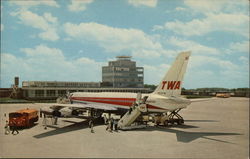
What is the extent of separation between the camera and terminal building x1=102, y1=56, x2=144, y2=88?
131875 mm

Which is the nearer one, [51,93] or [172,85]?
[172,85]

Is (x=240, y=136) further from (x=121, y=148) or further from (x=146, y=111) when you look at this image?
(x=121, y=148)

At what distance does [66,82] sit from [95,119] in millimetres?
81552

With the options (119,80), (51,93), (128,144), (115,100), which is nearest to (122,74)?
(119,80)

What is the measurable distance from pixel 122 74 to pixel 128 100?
318 feet

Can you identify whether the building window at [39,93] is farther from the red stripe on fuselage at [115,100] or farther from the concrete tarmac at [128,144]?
the concrete tarmac at [128,144]

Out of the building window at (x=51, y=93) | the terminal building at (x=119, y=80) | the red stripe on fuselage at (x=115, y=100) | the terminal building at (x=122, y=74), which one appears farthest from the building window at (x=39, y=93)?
the red stripe on fuselage at (x=115, y=100)

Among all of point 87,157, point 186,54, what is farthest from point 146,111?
point 87,157

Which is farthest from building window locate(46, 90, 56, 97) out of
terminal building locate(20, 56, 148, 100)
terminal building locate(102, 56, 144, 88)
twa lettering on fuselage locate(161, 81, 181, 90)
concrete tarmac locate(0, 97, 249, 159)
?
twa lettering on fuselage locate(161, 81, 181, 90)

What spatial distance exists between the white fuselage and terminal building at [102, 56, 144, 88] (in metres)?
85.1

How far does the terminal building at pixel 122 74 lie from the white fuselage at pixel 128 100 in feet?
279

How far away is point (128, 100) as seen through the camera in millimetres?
36844

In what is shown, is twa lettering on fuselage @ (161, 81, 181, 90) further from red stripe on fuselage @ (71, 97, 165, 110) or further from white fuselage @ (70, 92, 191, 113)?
red stripe on fuselage @ (71, 97, 165, 110)

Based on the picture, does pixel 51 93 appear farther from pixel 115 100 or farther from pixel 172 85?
pixel 172 85
